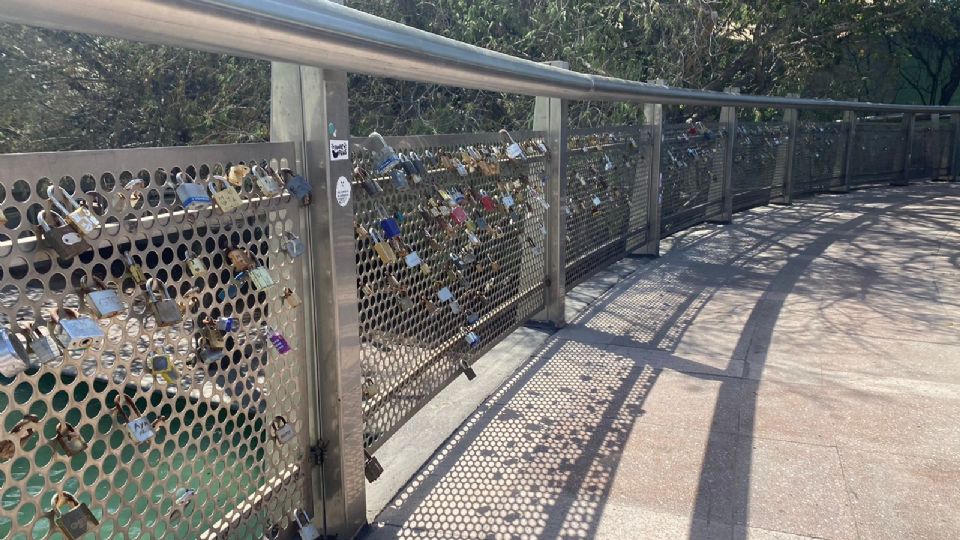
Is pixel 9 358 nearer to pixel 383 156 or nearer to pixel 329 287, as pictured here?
pixel 329 287

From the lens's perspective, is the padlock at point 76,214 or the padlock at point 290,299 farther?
the padlock at point 290,299

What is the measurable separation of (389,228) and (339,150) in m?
0.59

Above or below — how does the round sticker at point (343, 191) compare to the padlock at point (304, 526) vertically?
above

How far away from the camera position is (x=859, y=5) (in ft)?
40.9

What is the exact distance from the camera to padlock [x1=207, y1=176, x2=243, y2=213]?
2195 millimetres

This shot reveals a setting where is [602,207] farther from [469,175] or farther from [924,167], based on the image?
[924,167]

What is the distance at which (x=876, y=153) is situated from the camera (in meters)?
16.3

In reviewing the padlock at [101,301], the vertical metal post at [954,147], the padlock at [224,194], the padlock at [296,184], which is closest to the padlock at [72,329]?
the padlock at [101,301]

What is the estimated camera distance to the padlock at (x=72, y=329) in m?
1.69

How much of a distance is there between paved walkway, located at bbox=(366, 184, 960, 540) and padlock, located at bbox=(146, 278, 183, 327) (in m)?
1.41

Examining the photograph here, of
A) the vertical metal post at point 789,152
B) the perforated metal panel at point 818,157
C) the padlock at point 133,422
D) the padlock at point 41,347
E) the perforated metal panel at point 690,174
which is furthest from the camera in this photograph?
the perforated metal panel at point 818,157

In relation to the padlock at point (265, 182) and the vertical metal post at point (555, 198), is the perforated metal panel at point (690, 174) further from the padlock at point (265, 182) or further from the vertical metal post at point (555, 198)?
the padlock at point (265, 182)

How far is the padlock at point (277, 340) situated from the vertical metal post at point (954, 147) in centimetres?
1969

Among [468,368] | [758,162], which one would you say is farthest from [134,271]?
[758,162]
